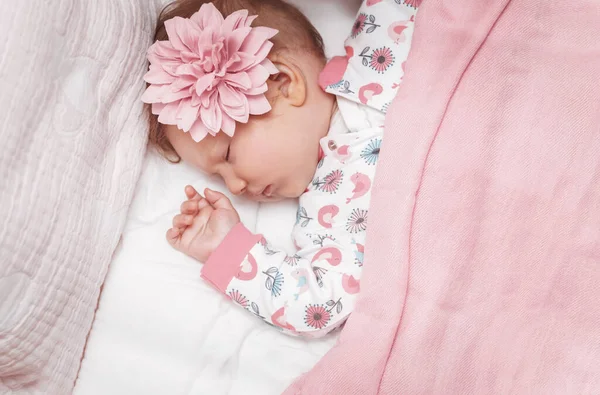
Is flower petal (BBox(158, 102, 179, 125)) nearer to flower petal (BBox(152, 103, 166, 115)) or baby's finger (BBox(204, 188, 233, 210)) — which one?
flower petal (BBox(152, 103, 166, 115))

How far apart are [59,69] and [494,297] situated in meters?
0.82

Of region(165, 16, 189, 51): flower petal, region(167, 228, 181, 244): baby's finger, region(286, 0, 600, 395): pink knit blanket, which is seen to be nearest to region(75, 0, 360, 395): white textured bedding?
region(167, 228, 181, 244): baby's finger

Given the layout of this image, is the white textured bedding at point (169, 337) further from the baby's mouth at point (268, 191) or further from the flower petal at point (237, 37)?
the flower petal at point (237, 37)

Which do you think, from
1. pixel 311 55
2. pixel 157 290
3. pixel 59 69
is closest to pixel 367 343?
pixel 157 290

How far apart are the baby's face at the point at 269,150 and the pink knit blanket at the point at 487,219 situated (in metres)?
0.17

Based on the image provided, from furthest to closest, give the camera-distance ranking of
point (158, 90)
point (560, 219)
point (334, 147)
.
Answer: point (334, 147) → point (158, 90) → point (560, 219)

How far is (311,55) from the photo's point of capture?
129 centimetres

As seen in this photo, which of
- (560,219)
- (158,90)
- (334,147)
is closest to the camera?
(560,219)

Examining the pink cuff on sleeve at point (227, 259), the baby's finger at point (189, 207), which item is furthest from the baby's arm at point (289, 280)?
the baby's finger at point (189, 207)

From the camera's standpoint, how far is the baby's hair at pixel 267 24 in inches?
49.0

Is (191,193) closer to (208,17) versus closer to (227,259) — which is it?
(227,259)

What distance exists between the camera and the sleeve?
1189mm

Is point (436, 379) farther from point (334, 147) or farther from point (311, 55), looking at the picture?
point (311, 55)

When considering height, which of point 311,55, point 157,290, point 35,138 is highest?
point 311,55
